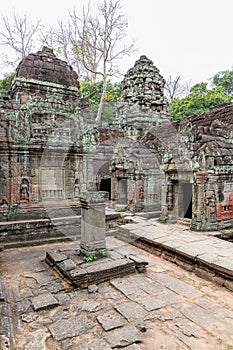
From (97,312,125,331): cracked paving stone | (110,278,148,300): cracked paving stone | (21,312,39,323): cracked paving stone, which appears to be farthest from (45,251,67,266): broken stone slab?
(97,312,125,331): cracked paving stone

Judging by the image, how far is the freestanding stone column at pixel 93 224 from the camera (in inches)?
216

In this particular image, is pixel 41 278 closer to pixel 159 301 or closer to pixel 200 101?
pixel 159 301

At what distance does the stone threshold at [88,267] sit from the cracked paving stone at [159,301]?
1.00m

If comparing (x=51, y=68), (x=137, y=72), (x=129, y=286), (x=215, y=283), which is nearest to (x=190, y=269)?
(x=215, y=283)

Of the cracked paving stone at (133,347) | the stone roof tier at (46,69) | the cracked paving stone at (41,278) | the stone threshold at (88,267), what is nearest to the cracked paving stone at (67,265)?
the stone threshold at (88,267)

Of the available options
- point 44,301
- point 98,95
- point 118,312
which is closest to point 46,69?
point 44,301

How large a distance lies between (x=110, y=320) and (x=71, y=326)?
21.4 inches

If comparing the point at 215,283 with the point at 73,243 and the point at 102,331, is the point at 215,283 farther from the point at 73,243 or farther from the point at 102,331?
the point at 73,243

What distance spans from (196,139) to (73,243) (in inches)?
200

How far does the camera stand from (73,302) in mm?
4105

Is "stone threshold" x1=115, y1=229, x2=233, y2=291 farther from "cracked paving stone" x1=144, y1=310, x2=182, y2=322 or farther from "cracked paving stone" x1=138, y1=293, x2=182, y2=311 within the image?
"cracked paving stone" x1=144, y1=310, x2=182, y2=322

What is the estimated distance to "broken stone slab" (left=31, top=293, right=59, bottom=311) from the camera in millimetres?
3881

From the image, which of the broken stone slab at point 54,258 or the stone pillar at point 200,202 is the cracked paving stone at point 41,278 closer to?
the broken stone slab at point 54,258

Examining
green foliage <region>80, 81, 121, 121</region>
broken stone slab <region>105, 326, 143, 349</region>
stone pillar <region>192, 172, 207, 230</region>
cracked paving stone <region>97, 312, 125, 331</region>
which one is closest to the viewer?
broken stone slab <region>105, 326, 143, 349</region>
